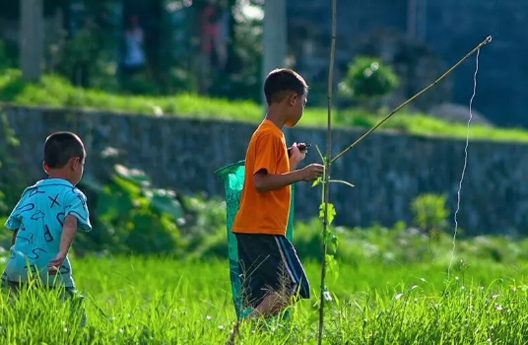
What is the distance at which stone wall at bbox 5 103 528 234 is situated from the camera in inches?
571

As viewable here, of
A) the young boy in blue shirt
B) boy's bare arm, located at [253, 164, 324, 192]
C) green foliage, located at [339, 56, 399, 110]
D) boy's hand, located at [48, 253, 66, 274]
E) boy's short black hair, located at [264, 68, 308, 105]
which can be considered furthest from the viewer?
green foliage, located at [339, 56, 399, 110]

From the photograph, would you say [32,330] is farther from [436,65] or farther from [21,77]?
[436,65]

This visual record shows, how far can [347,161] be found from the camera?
1719 cm

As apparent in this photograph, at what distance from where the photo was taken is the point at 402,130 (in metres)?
18.5

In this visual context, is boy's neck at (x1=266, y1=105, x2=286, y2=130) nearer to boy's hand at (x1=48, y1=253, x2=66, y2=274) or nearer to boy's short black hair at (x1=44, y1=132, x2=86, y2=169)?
boy's short black hair at (x1=44, y1=132, x2=86, y2=169)

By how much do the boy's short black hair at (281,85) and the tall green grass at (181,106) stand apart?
27.6ft

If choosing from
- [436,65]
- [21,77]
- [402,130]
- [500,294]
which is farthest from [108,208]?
[436,65]

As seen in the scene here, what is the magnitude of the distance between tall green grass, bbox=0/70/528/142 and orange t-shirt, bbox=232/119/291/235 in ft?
27.9

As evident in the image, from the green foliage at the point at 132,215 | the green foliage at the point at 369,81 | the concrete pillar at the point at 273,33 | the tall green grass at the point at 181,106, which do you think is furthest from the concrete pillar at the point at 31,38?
the green foliage at the point at 369,81

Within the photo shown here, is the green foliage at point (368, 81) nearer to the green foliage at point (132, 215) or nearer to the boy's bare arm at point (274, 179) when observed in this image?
the green foliage at point (132, 215)

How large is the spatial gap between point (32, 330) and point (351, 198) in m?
11.7

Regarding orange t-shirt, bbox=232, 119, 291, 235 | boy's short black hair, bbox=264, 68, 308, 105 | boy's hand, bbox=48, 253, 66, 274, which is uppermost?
boy's short black hair, bbox=264, 68, 308, 105

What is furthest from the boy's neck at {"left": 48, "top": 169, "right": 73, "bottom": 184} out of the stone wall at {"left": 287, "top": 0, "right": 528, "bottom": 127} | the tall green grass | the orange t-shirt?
the stone wall at {"left": 287, "top": 0, "right": 528, "bottom": 127}

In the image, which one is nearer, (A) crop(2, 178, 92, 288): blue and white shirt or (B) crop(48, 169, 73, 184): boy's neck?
(A) crop(2, 178, 92, 288): blue and white shirt
